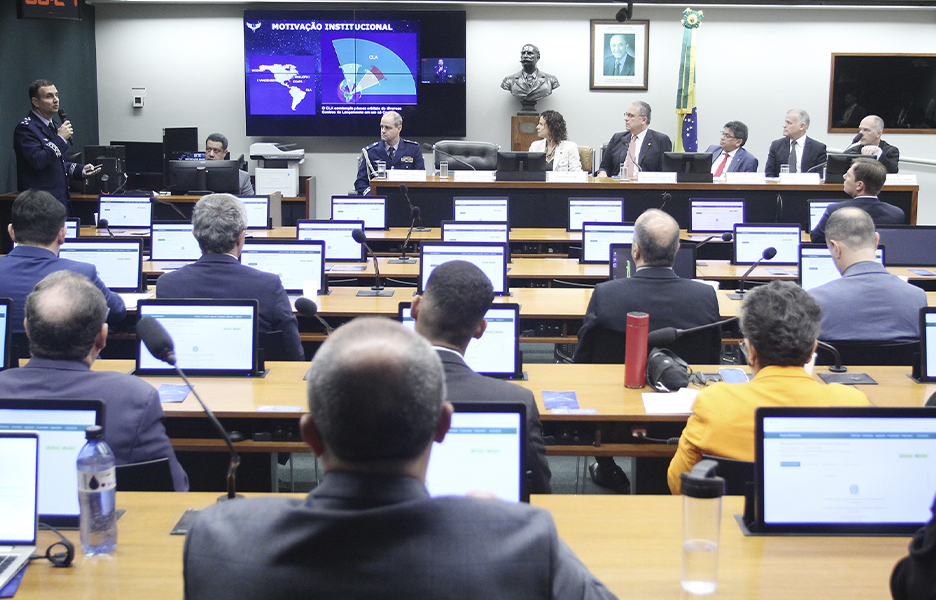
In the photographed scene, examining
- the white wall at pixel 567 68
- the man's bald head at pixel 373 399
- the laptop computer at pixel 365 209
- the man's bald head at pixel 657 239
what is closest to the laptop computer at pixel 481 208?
the laptop computer at pixel 365 209

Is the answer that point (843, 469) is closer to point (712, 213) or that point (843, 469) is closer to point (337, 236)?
point (337, 236)

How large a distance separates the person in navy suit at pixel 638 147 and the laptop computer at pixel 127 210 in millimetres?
4054

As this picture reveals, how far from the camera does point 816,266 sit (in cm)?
455

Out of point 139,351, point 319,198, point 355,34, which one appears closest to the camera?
point 139,351

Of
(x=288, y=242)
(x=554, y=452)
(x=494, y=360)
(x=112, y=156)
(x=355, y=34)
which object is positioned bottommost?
(x=554, y=452)

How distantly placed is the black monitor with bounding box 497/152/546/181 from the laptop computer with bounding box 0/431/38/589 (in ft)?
20.2

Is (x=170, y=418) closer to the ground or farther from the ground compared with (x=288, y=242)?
closer to the ground

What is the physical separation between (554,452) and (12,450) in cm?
168

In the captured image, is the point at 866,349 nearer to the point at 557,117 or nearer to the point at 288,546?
the point at 288,546

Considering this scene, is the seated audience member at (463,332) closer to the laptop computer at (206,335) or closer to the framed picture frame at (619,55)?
the laptop computer at (206,335)

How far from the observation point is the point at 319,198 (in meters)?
10.6

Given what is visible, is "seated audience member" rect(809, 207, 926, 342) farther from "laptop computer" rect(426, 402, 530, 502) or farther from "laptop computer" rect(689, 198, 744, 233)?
"laptop computer" rect(689, 198, 744, 233)

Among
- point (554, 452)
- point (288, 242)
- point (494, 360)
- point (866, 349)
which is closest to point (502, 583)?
point (554, 452)

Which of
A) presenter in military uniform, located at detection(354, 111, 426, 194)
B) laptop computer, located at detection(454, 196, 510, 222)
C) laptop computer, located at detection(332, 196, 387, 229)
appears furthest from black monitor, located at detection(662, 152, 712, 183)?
laptop computer, located at detection(332, 196, 387, 229)
